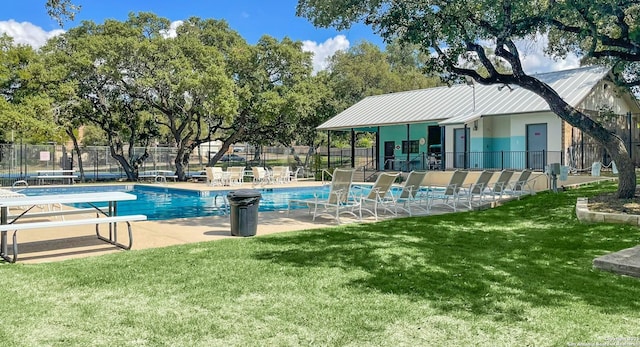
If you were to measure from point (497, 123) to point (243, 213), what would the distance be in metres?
18.3

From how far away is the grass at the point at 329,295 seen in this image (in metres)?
3.41

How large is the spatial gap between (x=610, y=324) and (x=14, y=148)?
28288 mm

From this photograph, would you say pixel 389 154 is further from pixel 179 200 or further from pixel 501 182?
pixel 501 182

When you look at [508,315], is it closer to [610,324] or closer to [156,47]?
[610,324]

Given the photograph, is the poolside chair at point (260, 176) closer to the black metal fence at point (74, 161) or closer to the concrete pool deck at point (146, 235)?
the black metal fence at point (74, 161)

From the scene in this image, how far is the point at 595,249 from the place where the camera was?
6465 millimetres

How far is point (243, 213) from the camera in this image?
7.70 metres

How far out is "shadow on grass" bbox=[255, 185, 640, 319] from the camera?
4355 mm

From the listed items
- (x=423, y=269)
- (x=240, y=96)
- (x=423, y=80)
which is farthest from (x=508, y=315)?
(x=423, y=80)

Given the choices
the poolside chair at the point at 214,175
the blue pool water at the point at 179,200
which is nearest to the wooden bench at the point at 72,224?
the blue pool water at the point at 179,200

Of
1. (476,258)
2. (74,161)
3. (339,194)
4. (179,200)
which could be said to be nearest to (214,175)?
(179,200)

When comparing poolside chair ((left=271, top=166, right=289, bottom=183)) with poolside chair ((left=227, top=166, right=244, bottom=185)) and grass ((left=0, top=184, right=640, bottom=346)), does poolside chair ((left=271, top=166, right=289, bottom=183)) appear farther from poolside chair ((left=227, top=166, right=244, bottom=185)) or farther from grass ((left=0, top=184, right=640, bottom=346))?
grass ((left=0, top=184, right=640, bottom=346))

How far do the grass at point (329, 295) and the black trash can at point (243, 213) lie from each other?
24.4 inches

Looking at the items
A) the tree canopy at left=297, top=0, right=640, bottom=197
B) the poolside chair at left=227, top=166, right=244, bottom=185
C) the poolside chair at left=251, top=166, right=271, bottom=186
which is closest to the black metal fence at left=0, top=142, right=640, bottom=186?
the poolside chair at left=251, top=166, right=271, bottom=186
